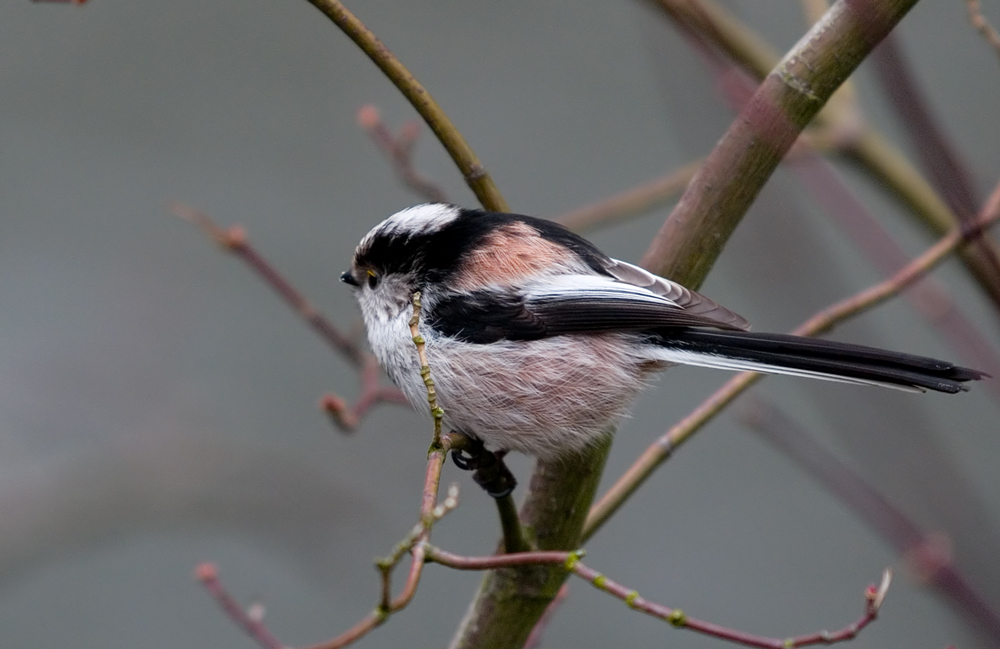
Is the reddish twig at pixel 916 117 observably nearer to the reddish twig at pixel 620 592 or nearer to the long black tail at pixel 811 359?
the long black tail at pixel 811 359

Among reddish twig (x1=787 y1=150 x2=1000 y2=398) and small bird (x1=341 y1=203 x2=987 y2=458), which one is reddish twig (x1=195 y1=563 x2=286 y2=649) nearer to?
small bird (x1=341 y1=203 x2=987 y2=458)

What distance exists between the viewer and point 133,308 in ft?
13.7

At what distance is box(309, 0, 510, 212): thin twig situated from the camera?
189 centimetres

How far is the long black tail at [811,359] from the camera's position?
1.83 m

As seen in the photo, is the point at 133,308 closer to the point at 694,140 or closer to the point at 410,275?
the point at 410,275

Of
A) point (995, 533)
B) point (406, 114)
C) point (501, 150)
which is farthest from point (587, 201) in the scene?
point (995, 533)

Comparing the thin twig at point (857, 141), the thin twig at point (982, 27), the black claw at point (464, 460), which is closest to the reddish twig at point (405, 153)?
the black claw at point (464, 460)

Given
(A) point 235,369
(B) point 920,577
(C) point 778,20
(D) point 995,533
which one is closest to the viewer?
(B) point 920,577

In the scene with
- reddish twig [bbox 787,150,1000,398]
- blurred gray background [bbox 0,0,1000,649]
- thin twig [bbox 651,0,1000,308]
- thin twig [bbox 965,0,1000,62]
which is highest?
thin twig [bbox 965,0,1000,62]

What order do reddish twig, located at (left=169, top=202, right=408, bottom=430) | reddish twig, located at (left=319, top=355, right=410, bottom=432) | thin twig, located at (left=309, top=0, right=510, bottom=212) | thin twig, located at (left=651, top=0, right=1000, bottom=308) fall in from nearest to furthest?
thin twig, located at (left=309, top=0, right=510, bottom=212)
reddish twig, located at (left=319, top=355, right=410, bottom=432)
reddish twig, located at (left=169, top=202, right=408, bottom=430)
thin twig, located at (left=651, top=0, right=1000, bottom=308)

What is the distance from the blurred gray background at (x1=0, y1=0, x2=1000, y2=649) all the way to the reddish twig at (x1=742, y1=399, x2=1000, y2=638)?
83 centimetres

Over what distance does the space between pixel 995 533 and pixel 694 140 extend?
1.15 m

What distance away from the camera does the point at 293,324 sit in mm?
4793

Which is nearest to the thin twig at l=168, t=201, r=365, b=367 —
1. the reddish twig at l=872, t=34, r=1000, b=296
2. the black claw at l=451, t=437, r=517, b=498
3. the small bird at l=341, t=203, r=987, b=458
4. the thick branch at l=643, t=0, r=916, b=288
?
the small bird at l=341, t=203, r=987, b=458
